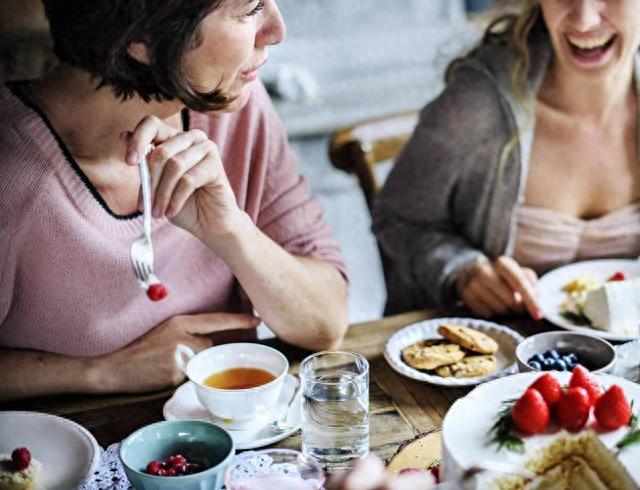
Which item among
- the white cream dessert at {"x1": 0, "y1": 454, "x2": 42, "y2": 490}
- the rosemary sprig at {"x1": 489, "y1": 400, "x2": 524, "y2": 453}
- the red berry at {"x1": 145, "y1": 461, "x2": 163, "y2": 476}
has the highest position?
the rosemary sprig at {"x1": 489, "y1": 400, "x2": 524, "y2": 453}

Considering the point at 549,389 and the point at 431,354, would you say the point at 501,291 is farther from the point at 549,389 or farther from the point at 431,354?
the point at 549,389

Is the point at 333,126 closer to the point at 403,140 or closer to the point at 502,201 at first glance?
the point at 403,140

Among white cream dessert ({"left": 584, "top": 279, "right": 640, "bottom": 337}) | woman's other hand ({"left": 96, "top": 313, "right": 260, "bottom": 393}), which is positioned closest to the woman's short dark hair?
woman's other hand ({"left": 96, "top": 313, "right": 260, "bottom": 393})

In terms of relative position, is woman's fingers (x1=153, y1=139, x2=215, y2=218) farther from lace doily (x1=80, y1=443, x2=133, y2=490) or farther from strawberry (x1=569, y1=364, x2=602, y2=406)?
strawberry (x1=569, y1=364, x2=602, y2=406)

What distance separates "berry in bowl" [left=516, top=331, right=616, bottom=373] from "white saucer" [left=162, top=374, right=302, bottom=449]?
33 centimetres

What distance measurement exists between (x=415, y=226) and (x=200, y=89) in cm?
80

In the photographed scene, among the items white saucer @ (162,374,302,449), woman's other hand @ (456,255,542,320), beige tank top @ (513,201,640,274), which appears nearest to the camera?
white saucer @ (162,374,302,449)

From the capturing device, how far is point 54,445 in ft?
3.66

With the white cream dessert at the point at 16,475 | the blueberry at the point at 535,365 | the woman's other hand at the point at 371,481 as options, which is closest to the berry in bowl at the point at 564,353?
the blueberry at the point at 535,365

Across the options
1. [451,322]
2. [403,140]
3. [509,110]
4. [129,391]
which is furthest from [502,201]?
[129,391]

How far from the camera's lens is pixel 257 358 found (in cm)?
126

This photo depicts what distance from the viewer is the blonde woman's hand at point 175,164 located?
3.92 ft

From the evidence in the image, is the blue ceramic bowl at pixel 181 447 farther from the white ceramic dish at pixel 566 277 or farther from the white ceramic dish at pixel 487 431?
the white ceramic dish at pixel 566 277

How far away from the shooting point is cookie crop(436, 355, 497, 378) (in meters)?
1.30
